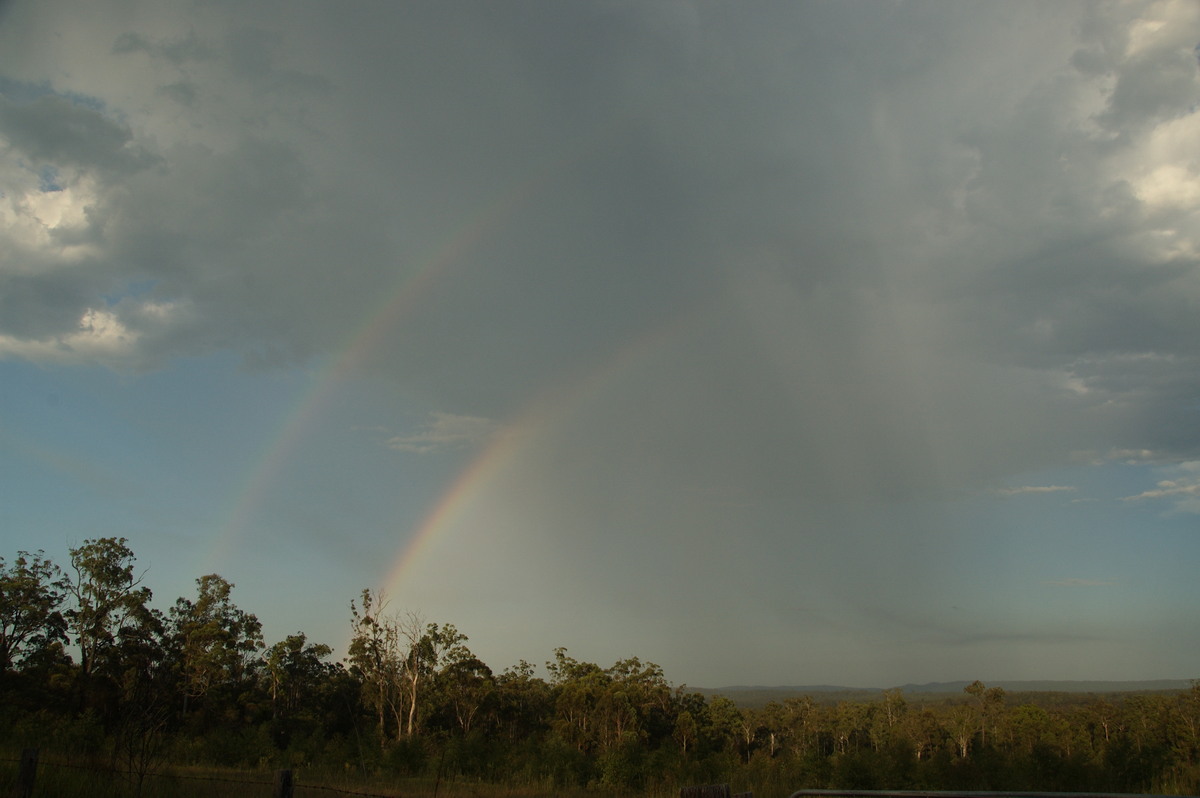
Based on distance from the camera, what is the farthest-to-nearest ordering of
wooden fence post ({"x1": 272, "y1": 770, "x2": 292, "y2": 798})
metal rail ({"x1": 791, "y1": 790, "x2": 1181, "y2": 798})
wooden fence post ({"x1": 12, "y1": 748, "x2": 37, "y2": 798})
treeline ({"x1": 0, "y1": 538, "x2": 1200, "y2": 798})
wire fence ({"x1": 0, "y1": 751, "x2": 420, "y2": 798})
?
treeline ({"x1": 0, "y1": 538, "x2": 1200, "y2": 798}) < wooden fence post ({"x1": 12, "y1": 748, "x2": 37, "y2": 798}) < wire fence ({"x1": 0, "y1": 751, "x2": 420, "y2": 798}) < wooden fence post ({"x1": 272, "y1": 770, "x2": 292, "y2": 798}) < metal rail ({"x1": 791, "y1": 790, "x2": 1181, "y2": 798})

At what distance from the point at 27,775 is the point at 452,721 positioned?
152 feet

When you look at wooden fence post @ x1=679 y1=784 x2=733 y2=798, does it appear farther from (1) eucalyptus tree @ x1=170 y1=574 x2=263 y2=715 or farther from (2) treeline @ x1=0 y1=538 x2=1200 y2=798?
(1) eucalyptus tree @ x1=170 y1=574 x2=263 y2=715

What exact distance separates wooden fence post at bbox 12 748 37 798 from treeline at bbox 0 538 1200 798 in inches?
43.7

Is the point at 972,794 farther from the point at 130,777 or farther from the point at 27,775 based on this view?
the point at 27,775

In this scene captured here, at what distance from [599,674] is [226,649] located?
2698 cm

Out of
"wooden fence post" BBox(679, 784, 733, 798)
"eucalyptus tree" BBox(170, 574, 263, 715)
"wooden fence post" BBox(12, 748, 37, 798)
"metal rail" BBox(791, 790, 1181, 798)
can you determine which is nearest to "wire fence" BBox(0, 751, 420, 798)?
"wooden fence post" BBox(12, 748, 37, 798)

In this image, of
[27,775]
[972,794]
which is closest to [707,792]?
[972,794]

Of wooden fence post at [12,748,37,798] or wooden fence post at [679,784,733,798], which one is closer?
wooden fence post at [679,784,733,798]

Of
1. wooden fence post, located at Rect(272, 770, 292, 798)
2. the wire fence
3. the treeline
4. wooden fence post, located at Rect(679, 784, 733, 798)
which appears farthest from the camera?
the treeline

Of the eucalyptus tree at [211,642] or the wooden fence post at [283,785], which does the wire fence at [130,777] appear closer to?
the wooden fence post at [283,785]

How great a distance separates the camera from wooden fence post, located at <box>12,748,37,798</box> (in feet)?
32.6

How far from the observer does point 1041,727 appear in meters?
54.3

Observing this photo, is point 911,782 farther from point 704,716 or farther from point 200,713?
point 704,716

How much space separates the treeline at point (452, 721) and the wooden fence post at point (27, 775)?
111cm
